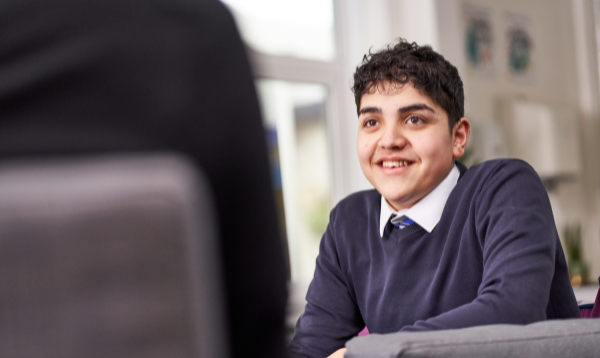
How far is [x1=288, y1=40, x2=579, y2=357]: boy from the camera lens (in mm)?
1213

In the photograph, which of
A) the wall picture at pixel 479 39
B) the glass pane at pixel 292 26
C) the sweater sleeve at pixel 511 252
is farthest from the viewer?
the wall picture at pixel 479 39

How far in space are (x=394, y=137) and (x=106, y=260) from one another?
118 centimetres

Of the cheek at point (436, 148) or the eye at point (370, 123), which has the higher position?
the eye at point (370, 123)

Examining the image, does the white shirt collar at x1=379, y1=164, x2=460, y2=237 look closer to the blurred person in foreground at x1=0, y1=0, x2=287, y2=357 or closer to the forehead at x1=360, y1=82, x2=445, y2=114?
the forehead at x1=360, y1=82, x2=445, y2=114

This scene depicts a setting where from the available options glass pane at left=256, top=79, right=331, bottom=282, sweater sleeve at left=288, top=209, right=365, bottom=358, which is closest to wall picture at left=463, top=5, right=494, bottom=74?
glass pane at left=256, top=79, right=331, bottom=282

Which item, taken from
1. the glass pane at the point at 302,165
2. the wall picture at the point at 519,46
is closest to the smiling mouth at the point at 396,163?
the glass pane at the point at 302,165

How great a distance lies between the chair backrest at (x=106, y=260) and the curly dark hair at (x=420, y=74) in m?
1.17

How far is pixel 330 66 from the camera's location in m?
3.17

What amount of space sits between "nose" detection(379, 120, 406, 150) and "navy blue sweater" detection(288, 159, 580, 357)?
19 cm

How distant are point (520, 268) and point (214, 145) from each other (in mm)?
892

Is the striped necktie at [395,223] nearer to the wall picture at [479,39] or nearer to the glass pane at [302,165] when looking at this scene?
the glass pane at [302,165]

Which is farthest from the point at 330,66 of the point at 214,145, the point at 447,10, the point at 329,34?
the point at 214,145

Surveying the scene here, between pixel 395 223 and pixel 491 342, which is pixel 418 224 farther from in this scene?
pixel 491 342

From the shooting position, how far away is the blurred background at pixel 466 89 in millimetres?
2959
